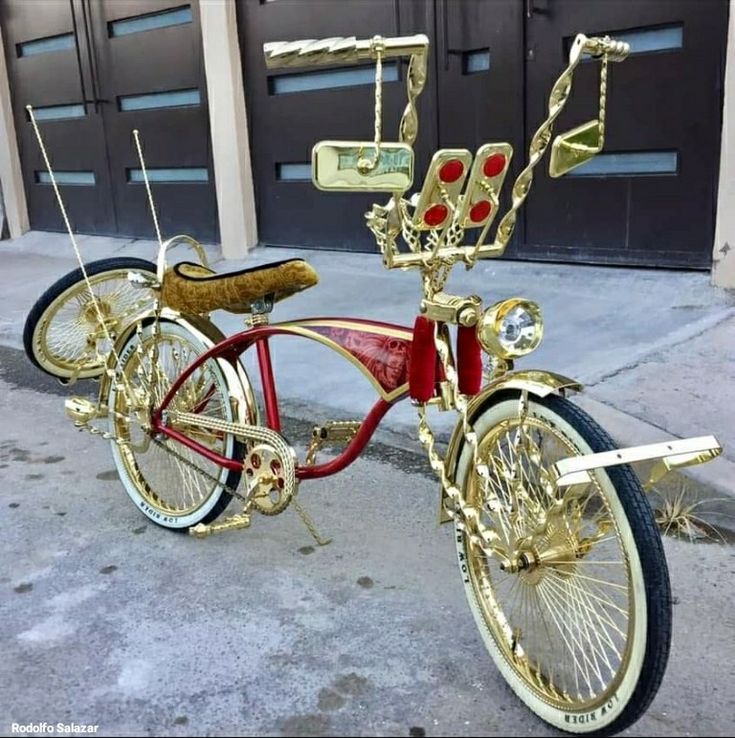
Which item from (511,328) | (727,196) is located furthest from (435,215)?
(727,196)

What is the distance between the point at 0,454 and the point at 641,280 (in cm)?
344

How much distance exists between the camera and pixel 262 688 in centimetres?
216

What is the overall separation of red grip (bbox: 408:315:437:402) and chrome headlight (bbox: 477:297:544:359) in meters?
0.19

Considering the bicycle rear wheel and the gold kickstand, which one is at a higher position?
the bicycle rear wheel

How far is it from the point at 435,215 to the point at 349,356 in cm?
52

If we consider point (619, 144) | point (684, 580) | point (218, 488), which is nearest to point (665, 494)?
point (684, 580)

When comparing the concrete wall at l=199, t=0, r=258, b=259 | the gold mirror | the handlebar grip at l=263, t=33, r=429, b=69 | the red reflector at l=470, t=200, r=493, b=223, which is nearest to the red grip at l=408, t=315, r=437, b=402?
the red reflector at l=470, t=200, r=493, b=223

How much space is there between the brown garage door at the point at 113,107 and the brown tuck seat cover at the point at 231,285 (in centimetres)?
459

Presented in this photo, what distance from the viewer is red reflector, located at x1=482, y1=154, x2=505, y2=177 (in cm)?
203

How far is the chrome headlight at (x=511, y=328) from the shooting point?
1.94 m

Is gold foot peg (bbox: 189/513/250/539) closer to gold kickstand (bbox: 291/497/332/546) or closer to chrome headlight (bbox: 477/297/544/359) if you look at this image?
gold kickstand (bbox: 291/497/332/546)

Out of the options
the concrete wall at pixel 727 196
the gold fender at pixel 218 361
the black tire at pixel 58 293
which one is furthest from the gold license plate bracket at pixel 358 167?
the concrete wall at pixel 727 196

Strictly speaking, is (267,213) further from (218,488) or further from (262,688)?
(262,688)

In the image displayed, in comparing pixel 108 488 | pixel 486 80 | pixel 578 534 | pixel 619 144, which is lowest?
pixel 108 488
